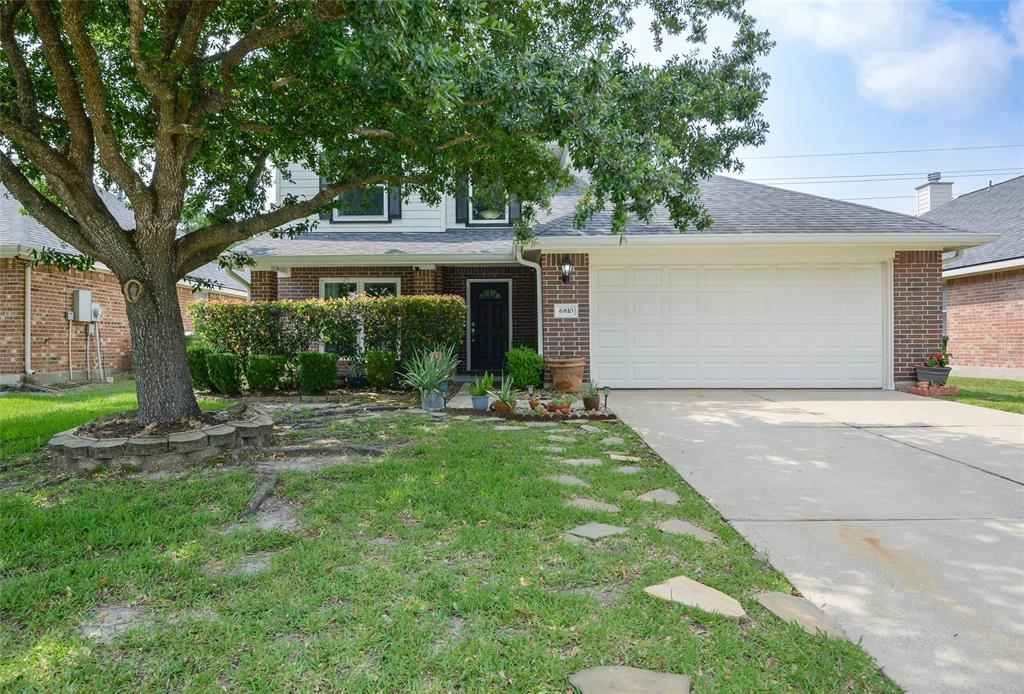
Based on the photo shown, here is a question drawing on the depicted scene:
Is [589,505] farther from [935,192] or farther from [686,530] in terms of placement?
[935,192]

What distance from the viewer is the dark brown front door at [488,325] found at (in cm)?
1222

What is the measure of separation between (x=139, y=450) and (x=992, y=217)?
17.9 meters

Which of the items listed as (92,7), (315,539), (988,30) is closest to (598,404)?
(315,539)

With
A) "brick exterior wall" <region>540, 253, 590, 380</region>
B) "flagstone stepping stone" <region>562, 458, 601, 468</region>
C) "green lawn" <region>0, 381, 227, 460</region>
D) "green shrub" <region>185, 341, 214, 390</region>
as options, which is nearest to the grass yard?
"flagstone stepping stone" <region>562, 458, 601, 468</region>

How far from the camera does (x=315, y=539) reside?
2975mm

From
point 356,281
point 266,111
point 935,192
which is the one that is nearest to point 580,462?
point 266,111

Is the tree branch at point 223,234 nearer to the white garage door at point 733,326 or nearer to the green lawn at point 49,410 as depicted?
the green lawn at point 49,410

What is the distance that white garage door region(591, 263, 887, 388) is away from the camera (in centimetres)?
934

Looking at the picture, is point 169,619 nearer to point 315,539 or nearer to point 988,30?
point 315,539

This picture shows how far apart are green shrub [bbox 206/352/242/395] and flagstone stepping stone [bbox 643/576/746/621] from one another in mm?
7996

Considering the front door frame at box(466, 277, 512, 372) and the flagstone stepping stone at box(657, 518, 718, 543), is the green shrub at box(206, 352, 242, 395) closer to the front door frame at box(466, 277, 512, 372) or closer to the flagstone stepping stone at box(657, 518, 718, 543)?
the front door frame at box(466, 277, 512, 372)

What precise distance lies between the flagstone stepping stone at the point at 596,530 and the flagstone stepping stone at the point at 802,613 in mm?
837

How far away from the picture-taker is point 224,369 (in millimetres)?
8609

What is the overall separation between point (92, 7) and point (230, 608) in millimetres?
6130
